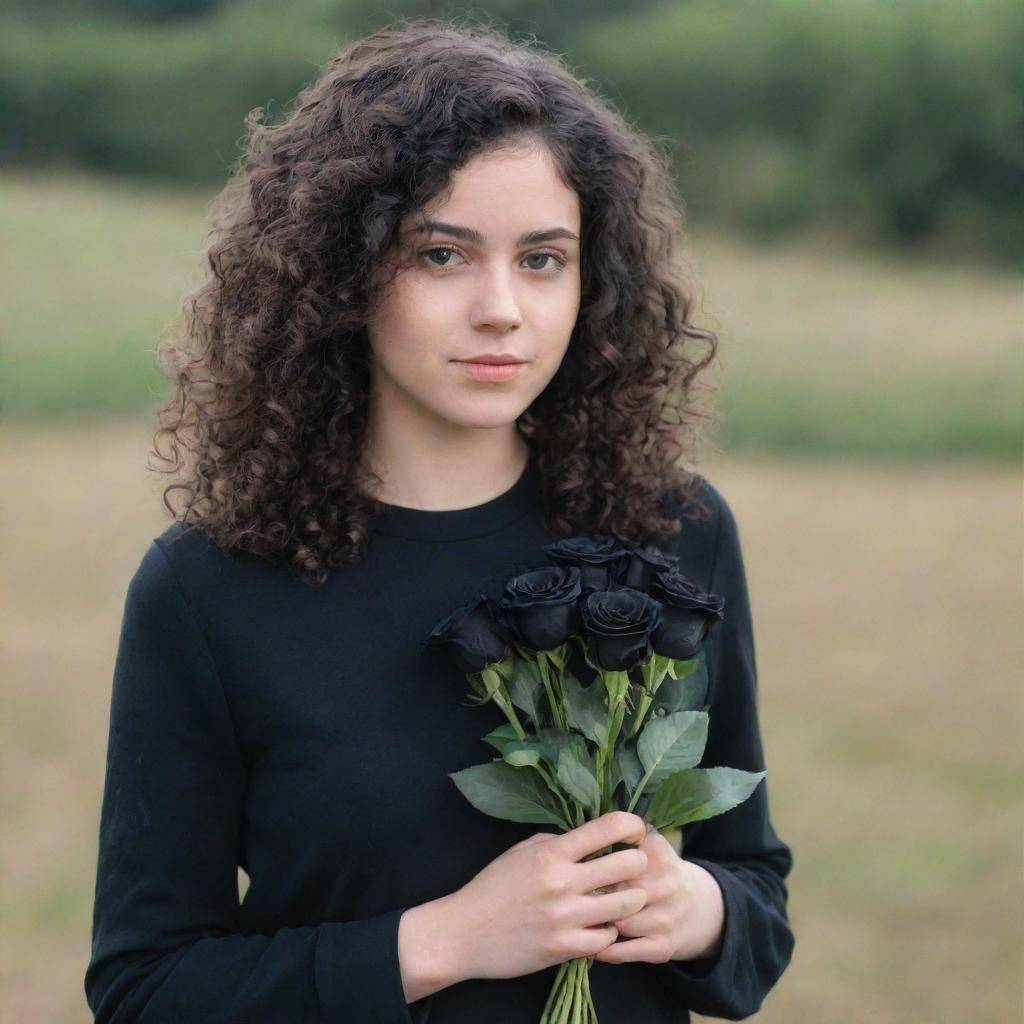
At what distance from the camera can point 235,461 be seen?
4.56 feet

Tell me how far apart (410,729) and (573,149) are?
60cm

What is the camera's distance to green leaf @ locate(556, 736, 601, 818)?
44.9 inches

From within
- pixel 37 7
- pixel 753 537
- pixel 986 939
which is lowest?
pixel 986 939

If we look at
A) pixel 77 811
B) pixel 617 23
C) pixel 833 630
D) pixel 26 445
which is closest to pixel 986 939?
pixel 833 630

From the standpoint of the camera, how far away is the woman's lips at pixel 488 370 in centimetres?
125

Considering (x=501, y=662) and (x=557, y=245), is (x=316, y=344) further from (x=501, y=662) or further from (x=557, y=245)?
(x=501, y=662)

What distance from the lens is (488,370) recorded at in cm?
125

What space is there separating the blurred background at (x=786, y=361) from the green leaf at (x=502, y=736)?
3.05 m

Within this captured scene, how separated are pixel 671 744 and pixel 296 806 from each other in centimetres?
36

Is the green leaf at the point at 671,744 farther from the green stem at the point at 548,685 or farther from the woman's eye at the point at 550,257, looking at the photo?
the woman's eye at the point at 550,257

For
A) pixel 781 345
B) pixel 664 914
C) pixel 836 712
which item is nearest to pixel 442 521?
pixel 664 914

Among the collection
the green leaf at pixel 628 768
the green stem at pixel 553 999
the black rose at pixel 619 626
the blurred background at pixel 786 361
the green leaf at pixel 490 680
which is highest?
the blurred background at pixel 786 361

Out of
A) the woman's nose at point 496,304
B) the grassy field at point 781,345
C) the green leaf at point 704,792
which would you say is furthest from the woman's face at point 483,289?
the grassy field at point 781,345

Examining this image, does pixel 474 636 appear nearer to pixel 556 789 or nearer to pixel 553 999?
pixel 556 789
